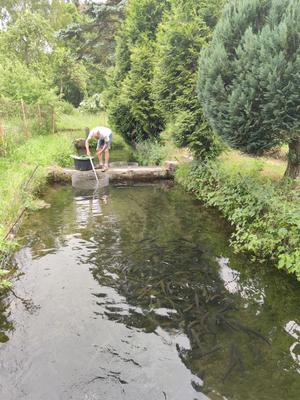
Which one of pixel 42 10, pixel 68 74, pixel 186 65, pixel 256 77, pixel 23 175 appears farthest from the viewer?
pixel 42 10

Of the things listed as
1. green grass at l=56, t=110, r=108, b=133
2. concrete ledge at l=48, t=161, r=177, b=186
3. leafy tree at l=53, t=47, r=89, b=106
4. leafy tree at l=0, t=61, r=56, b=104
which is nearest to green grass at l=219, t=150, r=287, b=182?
concrete ledge at l=48, t=161, r=177, b=186

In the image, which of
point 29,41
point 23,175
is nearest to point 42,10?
point 29,41

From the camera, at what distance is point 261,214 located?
222 inches

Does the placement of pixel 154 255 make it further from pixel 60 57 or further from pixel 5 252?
pixel 60 57

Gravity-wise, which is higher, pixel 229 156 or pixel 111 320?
pixel 229 156

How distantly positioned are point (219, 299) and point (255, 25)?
15.1ft

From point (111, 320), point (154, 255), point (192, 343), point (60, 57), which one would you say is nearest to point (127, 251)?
point (154, 255)

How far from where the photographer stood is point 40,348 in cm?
345

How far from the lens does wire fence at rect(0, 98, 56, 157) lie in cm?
1061

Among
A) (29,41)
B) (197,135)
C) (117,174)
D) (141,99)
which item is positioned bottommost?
(117,174)

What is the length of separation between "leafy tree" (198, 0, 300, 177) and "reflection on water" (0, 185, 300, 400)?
2075mm

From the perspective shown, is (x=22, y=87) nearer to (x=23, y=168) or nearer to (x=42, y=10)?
(x=23, y=168)

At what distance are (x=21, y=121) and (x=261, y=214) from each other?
11.2 metres

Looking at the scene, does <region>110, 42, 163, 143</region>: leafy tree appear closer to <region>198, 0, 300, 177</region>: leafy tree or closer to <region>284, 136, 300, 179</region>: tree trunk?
<region>198, 0, 300, 177</region>: leafy tree
